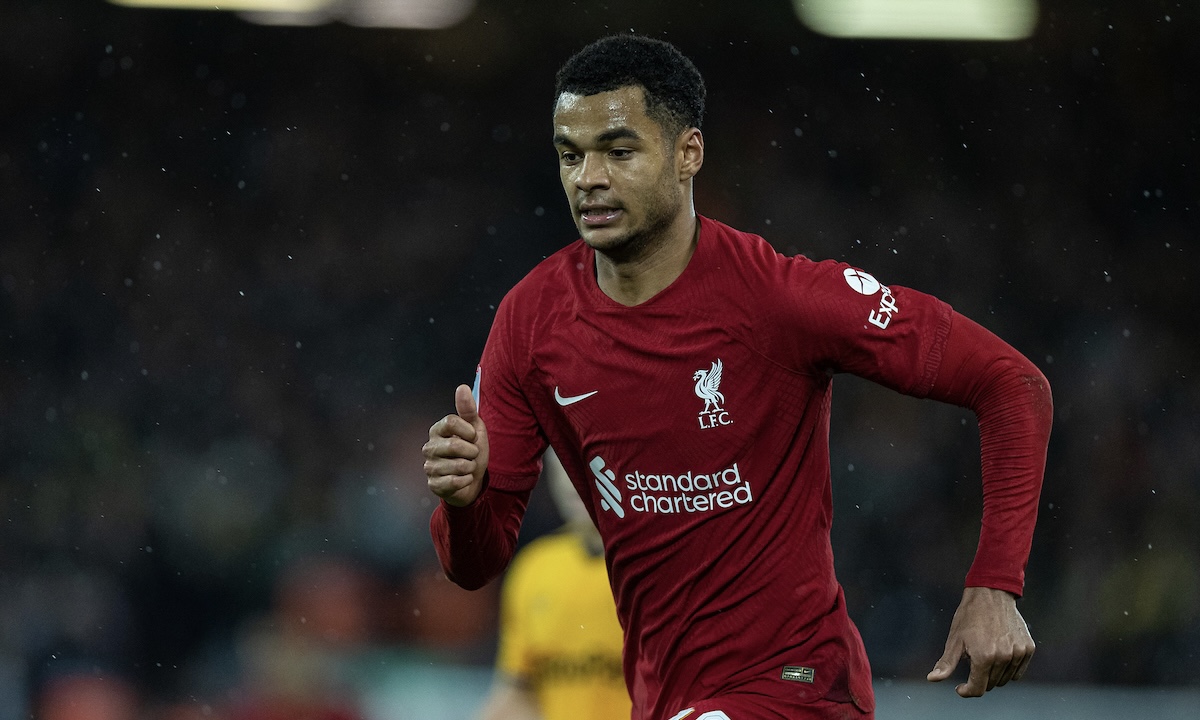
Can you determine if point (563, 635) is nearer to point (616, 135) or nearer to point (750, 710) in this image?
point (750, 710)

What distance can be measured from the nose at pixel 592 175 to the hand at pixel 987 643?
3.40 feet

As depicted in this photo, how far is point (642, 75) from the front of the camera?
2.67 meters

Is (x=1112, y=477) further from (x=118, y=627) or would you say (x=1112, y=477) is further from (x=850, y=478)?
(x=118, y=627)

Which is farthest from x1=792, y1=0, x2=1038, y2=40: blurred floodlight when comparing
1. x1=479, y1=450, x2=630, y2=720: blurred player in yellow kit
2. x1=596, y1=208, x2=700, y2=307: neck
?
x1=596, y1=208, x2=700, y2=307: neck

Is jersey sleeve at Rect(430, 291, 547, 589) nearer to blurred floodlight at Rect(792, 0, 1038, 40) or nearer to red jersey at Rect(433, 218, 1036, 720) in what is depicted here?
red jersey at Rect(433, 218, 1036, 720)

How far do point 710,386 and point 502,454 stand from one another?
17.9 inches

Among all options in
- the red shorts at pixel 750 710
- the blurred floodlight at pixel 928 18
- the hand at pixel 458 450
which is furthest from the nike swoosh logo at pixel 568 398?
the blurred floodlight at pixel 928 18

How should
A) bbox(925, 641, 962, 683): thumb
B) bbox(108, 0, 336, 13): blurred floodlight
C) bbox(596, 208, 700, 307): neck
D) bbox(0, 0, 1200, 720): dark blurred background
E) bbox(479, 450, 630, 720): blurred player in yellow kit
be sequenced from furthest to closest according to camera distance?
bbox(108, 0, 336, 13): blurred floodlight → bbox(0, 0, 1200, 720): dark blurred background → bbox(479, 450, 630, 720): blurred player in yellow kit → bbox(596, 208, 700, 307): neck → bbox(925, 641, 962, 683): thumb

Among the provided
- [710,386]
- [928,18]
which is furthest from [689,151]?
[928,18]

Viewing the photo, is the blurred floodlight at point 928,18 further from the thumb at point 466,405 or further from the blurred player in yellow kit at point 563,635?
the thumb at point 466,405

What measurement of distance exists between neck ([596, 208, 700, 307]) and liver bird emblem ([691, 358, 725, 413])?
20 centimetres

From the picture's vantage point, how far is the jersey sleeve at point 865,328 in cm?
257

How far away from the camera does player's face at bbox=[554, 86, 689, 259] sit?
2617 millimetres

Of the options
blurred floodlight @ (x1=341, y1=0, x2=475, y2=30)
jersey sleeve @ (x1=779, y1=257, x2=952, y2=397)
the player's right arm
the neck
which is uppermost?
blurred floodlight @ (x1=341, y1=0, x2=475, y2=30)
